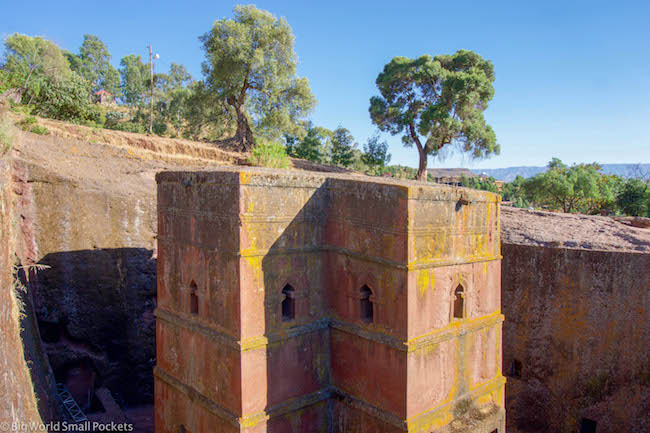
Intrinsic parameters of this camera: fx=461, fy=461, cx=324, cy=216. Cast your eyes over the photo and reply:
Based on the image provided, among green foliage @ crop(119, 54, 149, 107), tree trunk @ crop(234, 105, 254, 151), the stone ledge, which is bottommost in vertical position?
the stone ledge

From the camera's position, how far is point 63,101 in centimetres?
1952

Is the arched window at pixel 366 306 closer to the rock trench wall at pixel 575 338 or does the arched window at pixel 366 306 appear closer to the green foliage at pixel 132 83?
the rock trench wall at pixel 575 338

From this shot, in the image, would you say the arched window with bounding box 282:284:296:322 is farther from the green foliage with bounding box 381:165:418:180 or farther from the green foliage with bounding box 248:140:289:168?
the green foliage with bounding box 381:165:418:180

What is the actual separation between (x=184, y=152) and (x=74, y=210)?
885 centimetres

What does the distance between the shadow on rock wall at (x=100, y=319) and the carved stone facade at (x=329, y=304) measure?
12.0 ft

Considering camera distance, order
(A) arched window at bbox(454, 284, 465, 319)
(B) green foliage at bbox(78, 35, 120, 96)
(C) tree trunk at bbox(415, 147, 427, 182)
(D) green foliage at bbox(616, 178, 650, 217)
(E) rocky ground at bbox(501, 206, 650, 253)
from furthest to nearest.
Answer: (B) green foliage at bbox(78, 35, 120, 96), (C) tree trunk at bbox(415, 147, 427, 182), (D) green foliage at bbox(616, 178, 650, 217), (E) rocky ground at bbox(501, 206, 650, 253), (A) arched window at bbox(454, 284, 465, 319)

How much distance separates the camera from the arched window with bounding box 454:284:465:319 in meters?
6.77

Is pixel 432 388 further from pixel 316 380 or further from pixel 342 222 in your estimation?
pixel 342 222

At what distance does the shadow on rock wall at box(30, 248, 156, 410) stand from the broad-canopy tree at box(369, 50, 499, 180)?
16483 millimetres

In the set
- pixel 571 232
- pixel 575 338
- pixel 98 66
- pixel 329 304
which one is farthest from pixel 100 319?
pixel 98 66

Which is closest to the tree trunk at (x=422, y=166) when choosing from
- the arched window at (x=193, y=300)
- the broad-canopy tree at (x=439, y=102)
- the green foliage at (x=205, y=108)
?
the broad-canopy tree at (x=439, y=102)

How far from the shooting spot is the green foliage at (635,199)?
2288 cm

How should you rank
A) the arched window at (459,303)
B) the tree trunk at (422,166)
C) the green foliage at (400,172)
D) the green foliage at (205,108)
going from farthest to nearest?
the green foliage at (400,172), the tree trunk at (422,166), the green foliage at (205,108), the arched window at (459,303)

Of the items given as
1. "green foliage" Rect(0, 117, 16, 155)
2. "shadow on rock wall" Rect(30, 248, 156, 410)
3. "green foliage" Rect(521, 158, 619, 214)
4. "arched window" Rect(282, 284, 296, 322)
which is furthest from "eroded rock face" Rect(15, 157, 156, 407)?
"green foliage" Rect(521, 158, 619, 214)
